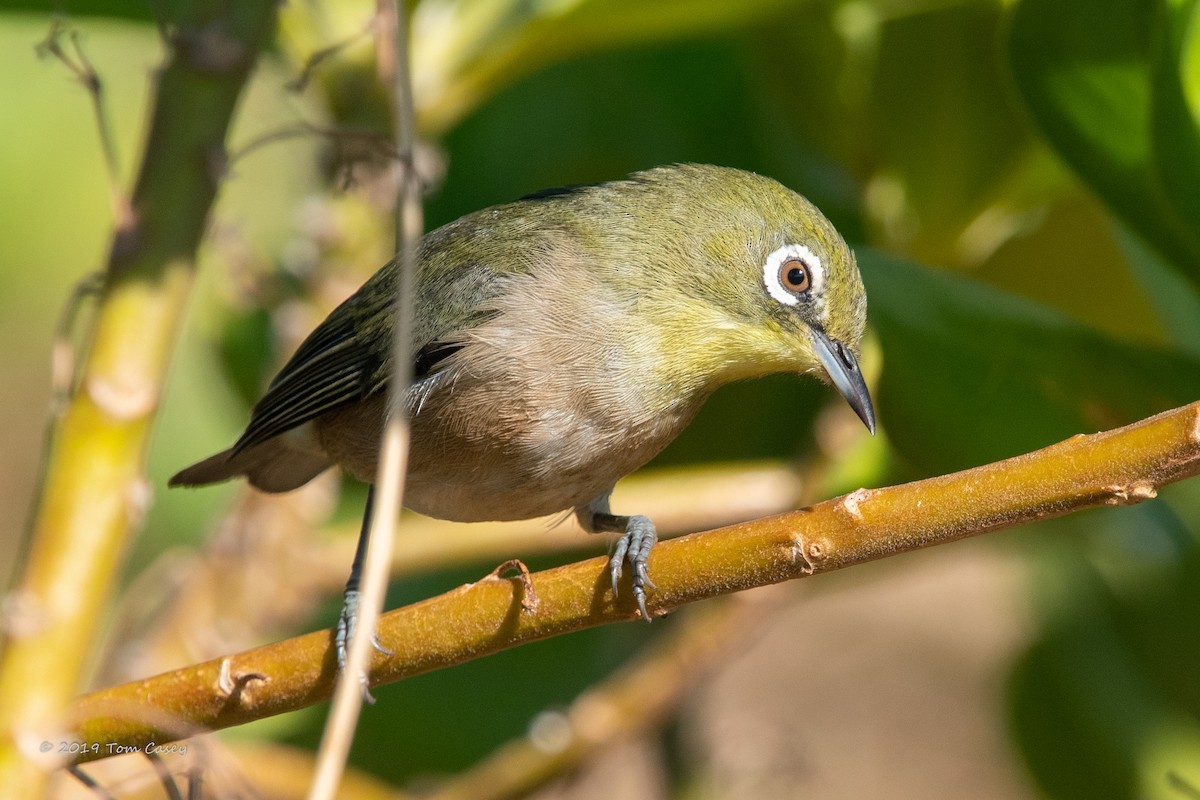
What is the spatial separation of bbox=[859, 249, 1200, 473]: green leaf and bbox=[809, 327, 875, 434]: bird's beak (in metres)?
0.15

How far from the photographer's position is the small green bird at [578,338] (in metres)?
2.80

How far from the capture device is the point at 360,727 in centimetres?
362

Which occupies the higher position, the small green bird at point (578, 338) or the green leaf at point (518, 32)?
the green leaf at point (518, 32)

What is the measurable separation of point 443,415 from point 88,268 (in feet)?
8.52

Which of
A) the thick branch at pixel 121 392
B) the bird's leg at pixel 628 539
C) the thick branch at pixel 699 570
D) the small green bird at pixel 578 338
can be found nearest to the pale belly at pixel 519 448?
the small green bird at pixel 578 338

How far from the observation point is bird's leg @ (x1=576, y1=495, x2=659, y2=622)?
1857 millimetres

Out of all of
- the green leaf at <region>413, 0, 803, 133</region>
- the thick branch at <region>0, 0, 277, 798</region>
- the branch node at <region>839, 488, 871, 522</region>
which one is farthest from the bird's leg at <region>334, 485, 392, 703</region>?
the green leaf at <region>413, 0, 803, 133</region>

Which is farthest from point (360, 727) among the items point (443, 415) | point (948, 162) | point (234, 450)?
point (948, 162)

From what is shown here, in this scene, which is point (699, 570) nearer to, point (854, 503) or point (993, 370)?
point (854, 503)

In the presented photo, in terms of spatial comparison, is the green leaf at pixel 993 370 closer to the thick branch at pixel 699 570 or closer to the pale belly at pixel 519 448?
the pale belly at pixel 519 448

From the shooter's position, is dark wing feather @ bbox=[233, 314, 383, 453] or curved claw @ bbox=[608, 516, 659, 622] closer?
curved claw @ bbox=[608, 516, 659, 622]

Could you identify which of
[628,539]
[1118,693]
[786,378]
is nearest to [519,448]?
[628,539]

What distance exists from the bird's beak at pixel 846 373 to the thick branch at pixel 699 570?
0.91m

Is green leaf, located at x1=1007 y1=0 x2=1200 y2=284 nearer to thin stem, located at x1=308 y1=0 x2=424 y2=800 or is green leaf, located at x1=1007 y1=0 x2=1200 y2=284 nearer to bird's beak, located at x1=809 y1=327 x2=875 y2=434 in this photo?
bird's beak, located at x1=809 y1=327 x2=875 y2=434
